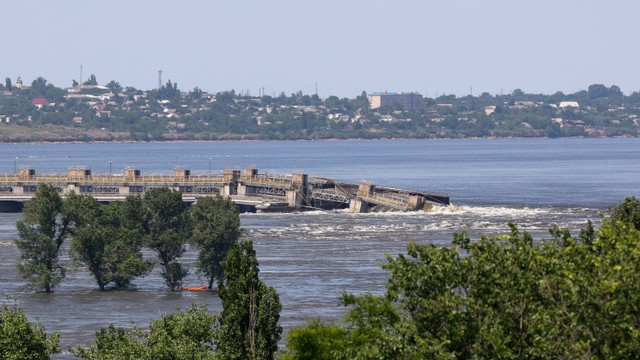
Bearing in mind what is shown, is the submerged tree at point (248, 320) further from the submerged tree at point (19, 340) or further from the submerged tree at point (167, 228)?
the submerged tree at point (167, 228)

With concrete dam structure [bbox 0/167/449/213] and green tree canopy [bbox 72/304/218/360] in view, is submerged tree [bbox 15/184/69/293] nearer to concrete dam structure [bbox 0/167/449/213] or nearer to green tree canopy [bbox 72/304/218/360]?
green tree canopy [bbox 72/304/218/360]

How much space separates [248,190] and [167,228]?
59.0 m

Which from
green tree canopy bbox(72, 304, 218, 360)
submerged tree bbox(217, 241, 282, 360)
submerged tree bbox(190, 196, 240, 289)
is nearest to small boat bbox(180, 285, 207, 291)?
submerged tree bbox(190, 196, 240, 289)

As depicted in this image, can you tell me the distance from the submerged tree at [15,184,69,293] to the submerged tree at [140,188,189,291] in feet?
12.8

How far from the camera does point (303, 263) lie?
79.7 metres

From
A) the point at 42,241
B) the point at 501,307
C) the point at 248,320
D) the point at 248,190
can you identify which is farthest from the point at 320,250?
the point at 501,307

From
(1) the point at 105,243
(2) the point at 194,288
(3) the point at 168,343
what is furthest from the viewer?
(2) the point at 194,288

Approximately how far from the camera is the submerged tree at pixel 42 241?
222 ft

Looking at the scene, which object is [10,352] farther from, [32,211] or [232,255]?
[32,211]

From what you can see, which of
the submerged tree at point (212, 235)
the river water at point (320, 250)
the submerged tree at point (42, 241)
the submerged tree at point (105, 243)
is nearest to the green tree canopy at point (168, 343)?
the river water at point (320, 250)

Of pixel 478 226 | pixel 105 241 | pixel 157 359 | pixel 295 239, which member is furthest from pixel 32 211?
pixel 478 226

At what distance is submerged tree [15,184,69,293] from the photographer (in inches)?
2660

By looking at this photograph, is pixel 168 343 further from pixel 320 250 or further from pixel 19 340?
pixel 320 250

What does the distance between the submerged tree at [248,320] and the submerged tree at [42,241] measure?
102ft
